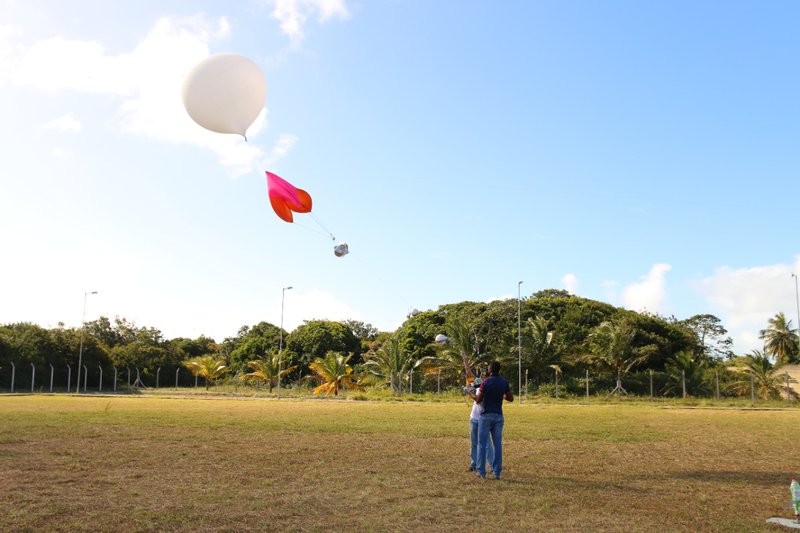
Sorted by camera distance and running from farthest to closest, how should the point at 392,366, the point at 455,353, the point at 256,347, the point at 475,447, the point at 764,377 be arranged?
the point at 256,347 < the point at 392,366 < the point at 455,353 < the point at 764,377 < the point at 475,447

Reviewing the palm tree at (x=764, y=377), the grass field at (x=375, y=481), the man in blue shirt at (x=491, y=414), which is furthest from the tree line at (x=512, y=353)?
the man in blue shirt at (x=491, y=414)

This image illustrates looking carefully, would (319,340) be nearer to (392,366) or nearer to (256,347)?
(256,347)

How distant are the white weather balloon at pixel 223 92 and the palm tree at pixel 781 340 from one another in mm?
65553

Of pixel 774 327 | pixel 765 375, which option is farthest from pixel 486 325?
pixel 774 327

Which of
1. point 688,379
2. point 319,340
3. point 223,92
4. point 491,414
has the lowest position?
point 688,379

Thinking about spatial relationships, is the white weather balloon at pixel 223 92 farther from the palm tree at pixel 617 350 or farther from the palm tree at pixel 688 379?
the palm tree at pixel 688 379

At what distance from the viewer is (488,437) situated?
10.3m

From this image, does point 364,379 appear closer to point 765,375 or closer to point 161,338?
point 765,375

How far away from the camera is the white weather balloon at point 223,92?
41.8 ft

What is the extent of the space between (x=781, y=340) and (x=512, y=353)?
110 ft

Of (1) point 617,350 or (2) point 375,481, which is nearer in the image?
(2) point 375,481

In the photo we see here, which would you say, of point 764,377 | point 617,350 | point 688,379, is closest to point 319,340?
point 617,350

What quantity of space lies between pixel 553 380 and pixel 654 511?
136 feet

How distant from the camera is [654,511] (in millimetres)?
7938
